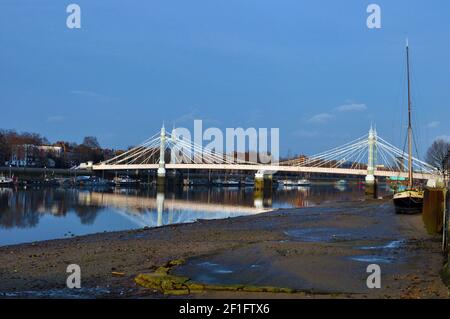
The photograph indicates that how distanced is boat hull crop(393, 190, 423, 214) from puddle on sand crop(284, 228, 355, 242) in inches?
439

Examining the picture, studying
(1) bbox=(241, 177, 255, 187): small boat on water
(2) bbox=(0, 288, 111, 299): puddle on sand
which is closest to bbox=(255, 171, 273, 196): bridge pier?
(1) bbox=(241, 177, 255, 187): small boat on water

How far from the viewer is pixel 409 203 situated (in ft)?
97.1

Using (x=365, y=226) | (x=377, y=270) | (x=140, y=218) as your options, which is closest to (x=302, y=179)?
(x=140, y=218)

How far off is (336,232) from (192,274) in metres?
10.5

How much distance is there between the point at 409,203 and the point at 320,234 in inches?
530

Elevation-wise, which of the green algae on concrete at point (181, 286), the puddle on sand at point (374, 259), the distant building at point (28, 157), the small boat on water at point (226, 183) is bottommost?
the small boat on water at point (226, 183)

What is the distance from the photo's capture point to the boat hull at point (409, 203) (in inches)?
1164

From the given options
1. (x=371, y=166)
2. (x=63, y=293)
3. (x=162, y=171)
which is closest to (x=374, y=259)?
(x=63, y=293)

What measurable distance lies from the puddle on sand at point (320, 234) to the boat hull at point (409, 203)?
11149mm

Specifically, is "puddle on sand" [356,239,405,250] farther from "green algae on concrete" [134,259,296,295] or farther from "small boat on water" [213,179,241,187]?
"small boat on water" [213,179,241,187]

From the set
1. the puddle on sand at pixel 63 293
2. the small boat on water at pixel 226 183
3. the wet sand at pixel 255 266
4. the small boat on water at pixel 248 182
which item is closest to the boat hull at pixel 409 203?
the wet sand at pixel 255 266

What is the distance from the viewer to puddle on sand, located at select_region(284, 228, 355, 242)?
16172 millimetres

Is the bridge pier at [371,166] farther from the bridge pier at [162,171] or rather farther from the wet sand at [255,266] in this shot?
the wet sand at [255,266]
